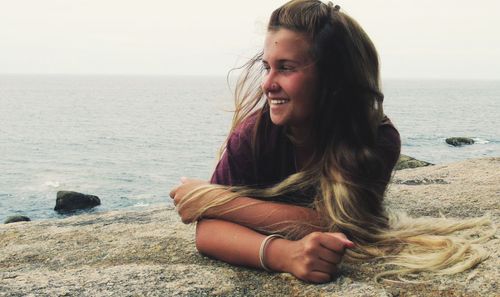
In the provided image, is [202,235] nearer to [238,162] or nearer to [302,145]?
[238,162]

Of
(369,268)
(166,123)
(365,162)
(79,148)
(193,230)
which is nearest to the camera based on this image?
(369,268)

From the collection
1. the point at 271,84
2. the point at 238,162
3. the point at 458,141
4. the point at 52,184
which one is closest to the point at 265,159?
the point at 238,162

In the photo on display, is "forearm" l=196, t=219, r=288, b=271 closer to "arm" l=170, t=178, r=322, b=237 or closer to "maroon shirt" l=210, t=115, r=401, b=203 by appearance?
"arm" l=170, t=178, r=322, b=237

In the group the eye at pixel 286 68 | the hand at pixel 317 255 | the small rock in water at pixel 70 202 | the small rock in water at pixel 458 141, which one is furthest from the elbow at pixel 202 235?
the small rock in water at pixel 458 141

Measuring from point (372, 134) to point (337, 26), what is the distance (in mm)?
741

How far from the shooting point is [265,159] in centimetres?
348

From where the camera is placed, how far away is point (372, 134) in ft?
11.3

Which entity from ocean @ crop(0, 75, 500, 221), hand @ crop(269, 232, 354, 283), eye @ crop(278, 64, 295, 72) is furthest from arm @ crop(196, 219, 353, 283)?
ocean @ crop(0, 75, 500, 221)

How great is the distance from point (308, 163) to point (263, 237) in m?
0.71

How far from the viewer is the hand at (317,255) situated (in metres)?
2.76

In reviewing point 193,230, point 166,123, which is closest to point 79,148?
point 166,123

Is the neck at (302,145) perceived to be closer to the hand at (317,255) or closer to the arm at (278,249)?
the arm at (278,249)

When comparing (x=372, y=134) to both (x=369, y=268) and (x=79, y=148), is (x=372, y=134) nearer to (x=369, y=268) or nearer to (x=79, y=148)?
(x=369, y=268)

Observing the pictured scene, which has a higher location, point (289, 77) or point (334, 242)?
point (289, 77)
